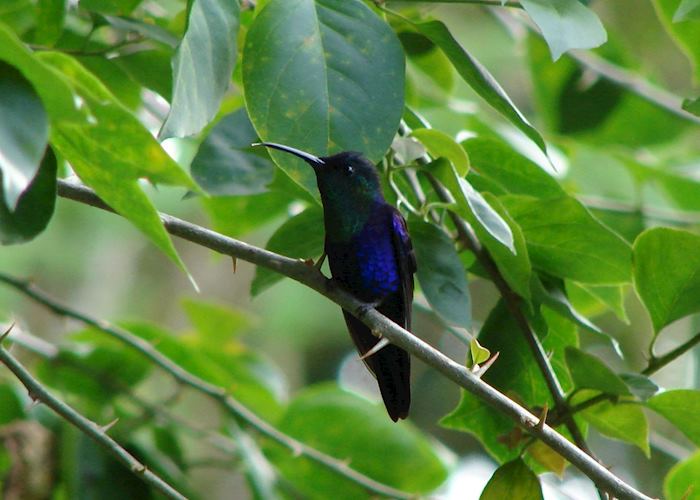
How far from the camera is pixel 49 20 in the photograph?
259 centimetres

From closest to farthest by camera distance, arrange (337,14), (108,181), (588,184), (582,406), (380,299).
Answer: (108,181) < (337,14) < (582,406) < (380,299) < (588,184)

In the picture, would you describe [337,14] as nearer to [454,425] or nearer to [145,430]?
[454,425]

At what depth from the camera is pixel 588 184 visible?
448 centimetres

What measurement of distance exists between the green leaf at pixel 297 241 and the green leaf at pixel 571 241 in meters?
0.50

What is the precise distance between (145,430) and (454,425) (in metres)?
1.79

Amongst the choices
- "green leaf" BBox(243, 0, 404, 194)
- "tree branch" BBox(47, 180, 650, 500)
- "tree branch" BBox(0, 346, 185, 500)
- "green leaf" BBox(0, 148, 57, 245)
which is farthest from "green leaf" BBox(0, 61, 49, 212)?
"tree branch" BBox(0, 346, 185, 500)

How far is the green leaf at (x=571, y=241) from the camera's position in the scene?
261cm

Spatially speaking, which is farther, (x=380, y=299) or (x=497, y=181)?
(x=380, y=299)

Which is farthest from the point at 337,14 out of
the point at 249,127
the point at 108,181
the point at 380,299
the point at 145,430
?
the point at 145,430

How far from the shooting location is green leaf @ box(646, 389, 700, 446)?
2410mm

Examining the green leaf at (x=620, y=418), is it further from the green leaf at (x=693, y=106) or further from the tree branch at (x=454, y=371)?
the green leaf at (x=693, y=106)

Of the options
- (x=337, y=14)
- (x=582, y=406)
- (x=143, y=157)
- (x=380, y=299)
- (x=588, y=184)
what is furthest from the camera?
(x=588, y=184)

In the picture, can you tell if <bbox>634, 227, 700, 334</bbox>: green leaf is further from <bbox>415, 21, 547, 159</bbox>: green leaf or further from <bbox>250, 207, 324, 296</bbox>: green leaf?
<bbox>250, 207, 324, 296</bbox>: green leaf

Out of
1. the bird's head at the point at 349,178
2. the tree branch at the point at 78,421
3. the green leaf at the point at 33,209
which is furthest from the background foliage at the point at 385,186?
the tree branch at the point at 78,421
